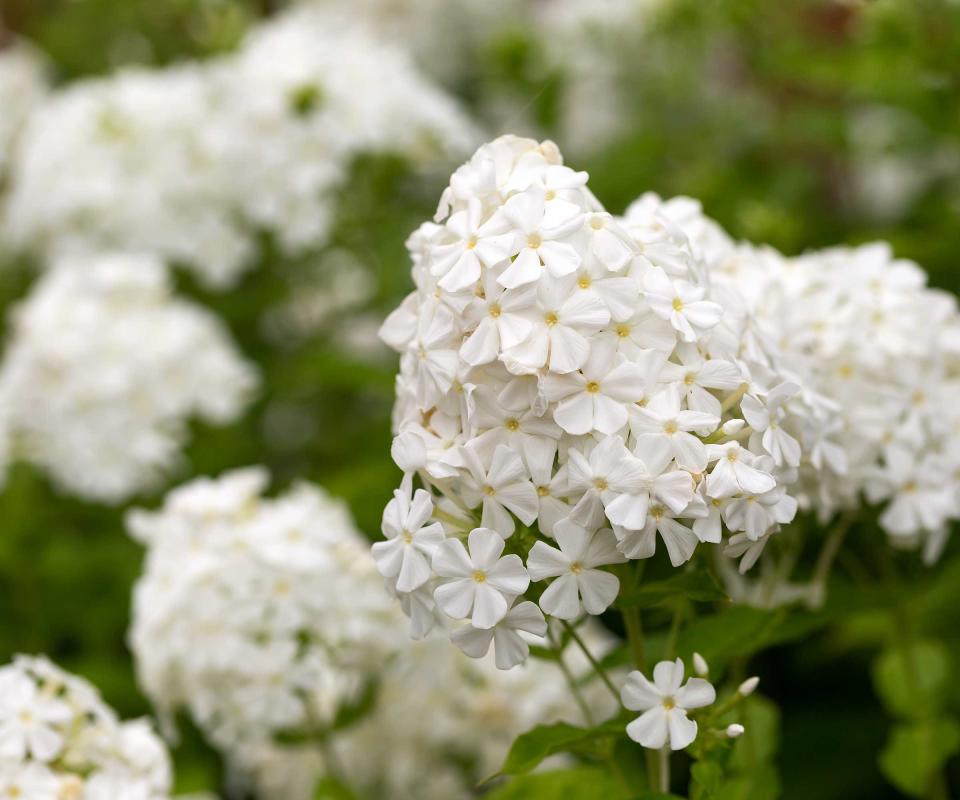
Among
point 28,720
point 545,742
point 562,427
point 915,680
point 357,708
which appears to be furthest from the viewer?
point 357,708

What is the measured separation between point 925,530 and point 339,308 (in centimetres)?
203

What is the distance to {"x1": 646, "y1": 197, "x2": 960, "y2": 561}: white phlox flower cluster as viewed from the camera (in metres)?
1.51

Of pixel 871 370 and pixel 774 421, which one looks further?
pixel 871 370

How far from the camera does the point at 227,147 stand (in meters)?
2.99

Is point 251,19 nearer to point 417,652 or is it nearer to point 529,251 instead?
point 417,652

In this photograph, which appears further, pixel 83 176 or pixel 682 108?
pixel 682 108

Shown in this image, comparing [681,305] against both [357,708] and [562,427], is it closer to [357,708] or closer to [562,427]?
[562,427]

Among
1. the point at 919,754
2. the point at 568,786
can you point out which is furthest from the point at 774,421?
the point at 919,754

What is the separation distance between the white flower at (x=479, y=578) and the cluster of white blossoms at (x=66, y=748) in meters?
0.54

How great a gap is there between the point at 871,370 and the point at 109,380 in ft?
5.44

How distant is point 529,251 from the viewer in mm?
1203

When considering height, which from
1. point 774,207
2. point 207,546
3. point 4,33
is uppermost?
point 4,33

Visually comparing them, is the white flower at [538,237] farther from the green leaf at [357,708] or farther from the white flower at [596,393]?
the green leaf at [357,708]

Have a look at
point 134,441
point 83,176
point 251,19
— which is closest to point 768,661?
point 134,441
